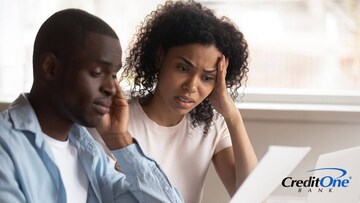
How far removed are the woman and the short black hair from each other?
42 centimetres

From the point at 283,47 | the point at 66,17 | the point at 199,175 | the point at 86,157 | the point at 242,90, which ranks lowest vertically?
the point at 86,157

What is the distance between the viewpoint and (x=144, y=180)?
1.21m

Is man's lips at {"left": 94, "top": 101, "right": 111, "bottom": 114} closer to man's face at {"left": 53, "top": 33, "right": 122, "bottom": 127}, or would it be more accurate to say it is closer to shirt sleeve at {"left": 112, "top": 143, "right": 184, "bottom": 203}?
man's face at {"left": 53, "top": 33, "right": 122, "bottom": 127}

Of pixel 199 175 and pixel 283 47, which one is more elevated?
pixel 283 47

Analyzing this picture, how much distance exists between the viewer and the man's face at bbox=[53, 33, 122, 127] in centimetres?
101

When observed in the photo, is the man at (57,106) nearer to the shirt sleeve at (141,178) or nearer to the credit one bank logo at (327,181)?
the shirt sleeve at (141,178)

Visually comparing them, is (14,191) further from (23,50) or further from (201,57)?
(23,50)

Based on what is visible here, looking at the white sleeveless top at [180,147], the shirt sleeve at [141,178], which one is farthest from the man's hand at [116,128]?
the white sleeveless top at [180,147]

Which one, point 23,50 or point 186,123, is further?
point 23,50

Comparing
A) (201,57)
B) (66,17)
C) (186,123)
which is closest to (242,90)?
(186,123)

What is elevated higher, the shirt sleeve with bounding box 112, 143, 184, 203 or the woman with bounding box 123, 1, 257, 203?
the woman with bounding box 123, 1, 257, 203

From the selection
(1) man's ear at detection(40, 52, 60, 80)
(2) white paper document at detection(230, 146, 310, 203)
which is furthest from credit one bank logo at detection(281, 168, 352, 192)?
(1) man's ear at detection(40, 52, 60, 80)

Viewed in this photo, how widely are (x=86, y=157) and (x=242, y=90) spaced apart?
0.95 meters

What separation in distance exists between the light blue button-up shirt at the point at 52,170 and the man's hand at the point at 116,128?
0.02 metres
